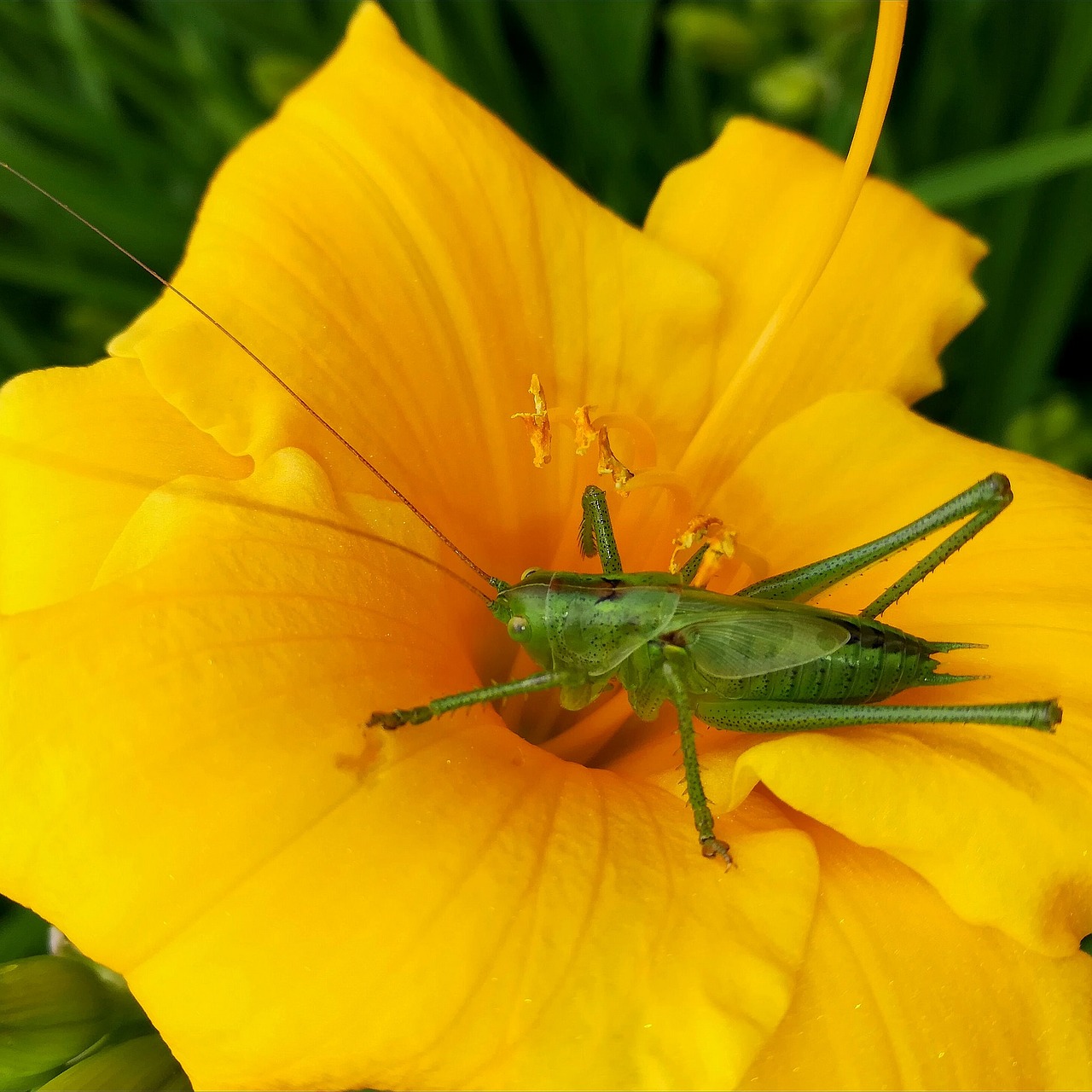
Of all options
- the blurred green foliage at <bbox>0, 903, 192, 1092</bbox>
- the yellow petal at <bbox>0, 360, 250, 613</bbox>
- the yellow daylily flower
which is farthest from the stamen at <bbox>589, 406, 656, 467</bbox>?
the blurred green foliage at <bbox>0, 903, 192, 1092</bbox>

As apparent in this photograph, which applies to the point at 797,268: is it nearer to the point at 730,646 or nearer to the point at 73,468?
the point at 730,646

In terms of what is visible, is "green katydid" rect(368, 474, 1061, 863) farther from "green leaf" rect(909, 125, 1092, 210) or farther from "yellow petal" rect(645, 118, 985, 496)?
"green leaf" rect(909, 125, 1092, 210)

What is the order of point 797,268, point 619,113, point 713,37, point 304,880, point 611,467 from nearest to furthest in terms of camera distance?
1. point 304,880
2. point 611,467
3. point 797,268
4. point 713,37
5. point 619,113

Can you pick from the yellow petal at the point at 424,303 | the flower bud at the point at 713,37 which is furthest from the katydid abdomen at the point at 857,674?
the flower bud at the point at 713,37

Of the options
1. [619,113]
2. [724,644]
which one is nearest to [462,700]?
[724,644]

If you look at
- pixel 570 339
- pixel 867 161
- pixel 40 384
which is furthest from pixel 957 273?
pixel 40 384

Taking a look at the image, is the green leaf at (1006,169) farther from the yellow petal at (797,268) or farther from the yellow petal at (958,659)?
the yellow petal at (958,659)
